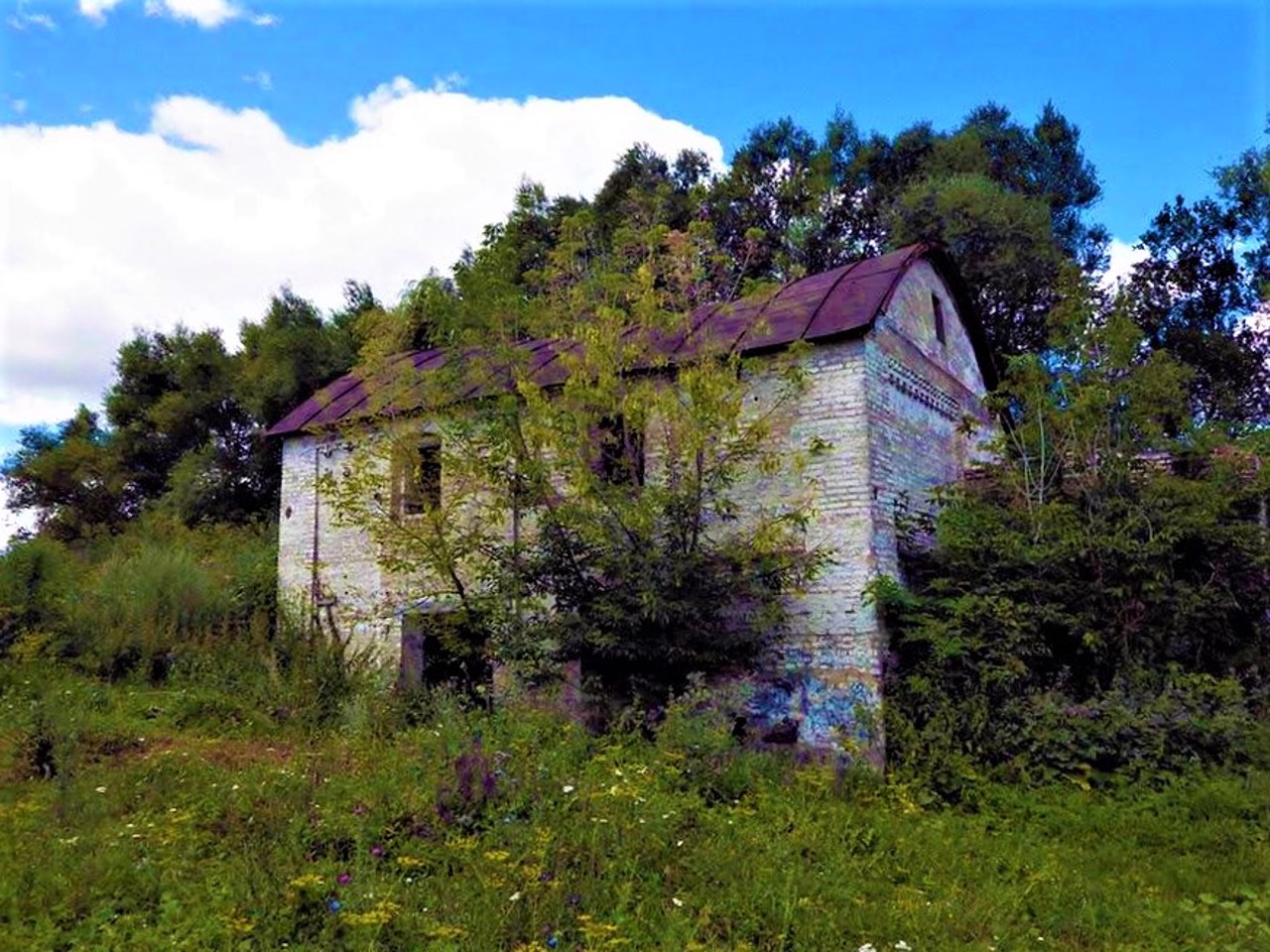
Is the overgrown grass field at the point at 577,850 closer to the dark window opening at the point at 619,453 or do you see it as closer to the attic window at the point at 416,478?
the dark window opening at the point at 619,453

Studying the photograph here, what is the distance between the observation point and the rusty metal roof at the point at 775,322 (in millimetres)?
10336

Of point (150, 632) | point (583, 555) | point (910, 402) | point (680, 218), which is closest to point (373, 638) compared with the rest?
point (150, 632)

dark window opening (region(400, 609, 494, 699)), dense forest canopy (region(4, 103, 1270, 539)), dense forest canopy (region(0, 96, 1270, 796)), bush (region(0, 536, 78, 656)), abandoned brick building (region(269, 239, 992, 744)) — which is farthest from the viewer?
dense forest canopy (region(4, 103, 1270, 539))

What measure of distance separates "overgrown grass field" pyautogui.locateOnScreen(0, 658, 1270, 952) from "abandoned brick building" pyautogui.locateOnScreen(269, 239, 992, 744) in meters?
1.79

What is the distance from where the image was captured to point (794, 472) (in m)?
10.1

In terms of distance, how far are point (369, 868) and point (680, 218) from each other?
856 inches

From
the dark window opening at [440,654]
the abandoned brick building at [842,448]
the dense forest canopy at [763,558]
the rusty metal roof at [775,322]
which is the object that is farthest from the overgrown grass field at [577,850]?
→ the rusty metal roof at [775,322]

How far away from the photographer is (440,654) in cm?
1292

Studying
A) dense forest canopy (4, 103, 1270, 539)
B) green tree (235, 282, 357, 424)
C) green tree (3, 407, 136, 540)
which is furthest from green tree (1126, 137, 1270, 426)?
green tree (3, 407, 136, 540)

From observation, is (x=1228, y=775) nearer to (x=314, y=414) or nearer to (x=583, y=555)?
(x=583, y=555)

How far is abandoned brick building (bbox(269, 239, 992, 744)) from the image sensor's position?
9727mm

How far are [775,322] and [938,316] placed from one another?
3152mm

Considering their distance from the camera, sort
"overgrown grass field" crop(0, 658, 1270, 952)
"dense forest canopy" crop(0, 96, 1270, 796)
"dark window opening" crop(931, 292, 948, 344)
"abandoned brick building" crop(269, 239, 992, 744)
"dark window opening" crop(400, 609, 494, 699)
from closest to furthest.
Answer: "overgrown grass field" crop(0, 658, 1270, 952), "dense forest canopy" crop(0, 96, 1270, 796), "abandoned brick building" crop(269, 239, 992, 744), "dark window opening" crop(400, 609, 494, 699), "dark window opening" crop(931, 292, 948, 344)

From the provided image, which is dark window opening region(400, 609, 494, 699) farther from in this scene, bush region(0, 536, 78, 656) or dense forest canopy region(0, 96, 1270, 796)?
bush region(0, 536, 78, 656)
